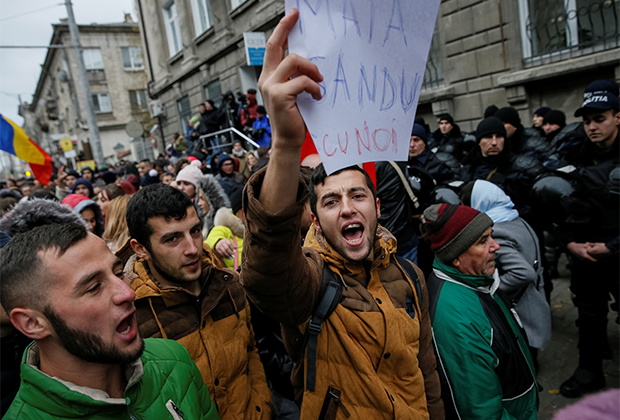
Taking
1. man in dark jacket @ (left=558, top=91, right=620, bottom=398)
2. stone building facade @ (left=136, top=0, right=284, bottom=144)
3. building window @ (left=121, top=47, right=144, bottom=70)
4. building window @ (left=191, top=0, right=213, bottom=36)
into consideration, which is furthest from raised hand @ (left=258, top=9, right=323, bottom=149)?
building window @ (left=121, top=47, right=144, bottom=70)

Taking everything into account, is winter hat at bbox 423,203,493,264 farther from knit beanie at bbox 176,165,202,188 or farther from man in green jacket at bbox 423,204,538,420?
knit beanie at bbox 176,165,202,188

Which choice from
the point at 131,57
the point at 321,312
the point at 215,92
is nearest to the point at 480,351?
the point at 321,312

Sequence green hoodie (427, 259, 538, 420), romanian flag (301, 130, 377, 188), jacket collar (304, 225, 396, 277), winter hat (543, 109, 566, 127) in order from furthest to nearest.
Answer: winter hat (543, 109, 566, 127) → romanian flag (301, 130, 377, 188) → green hoodie (427, 259, 538, 420) → jacket collar (304, 225, 396, 277)

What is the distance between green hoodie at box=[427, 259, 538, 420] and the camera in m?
1.82

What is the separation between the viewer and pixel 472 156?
14.1 feet

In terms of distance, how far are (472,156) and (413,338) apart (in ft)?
10.4

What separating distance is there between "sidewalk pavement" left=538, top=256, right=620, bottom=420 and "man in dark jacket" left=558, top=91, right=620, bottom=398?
0.12 m

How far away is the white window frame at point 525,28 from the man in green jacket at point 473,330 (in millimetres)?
6744

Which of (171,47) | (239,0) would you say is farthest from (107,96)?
(239,0)

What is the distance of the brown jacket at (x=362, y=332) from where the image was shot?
1.30 meters

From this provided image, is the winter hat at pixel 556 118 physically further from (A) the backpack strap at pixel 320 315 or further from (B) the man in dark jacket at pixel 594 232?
(A) the backpack strap at pixel 320 315

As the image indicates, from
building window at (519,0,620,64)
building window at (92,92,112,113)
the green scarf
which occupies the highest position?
building window at (92,92,112,113)

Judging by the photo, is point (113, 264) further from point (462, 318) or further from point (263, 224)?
point (462, 318)

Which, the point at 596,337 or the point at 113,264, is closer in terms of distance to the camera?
the point at 113,264
